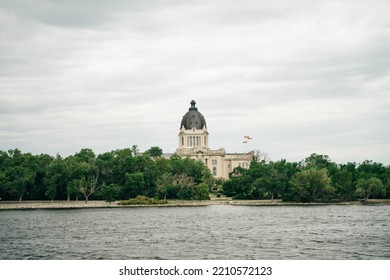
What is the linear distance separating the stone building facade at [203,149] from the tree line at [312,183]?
4406cm

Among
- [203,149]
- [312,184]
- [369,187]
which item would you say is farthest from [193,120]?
[369,187]

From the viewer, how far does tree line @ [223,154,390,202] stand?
74.1 meters

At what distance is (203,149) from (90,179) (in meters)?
60.1

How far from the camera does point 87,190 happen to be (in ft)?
254

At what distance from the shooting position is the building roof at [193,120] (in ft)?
457

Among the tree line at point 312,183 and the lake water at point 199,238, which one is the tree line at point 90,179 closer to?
the tree line at point 312,183

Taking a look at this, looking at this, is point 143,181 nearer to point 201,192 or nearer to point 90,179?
point 90,179

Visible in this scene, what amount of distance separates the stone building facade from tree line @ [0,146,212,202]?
50806 mm

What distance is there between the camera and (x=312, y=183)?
74.1 metres

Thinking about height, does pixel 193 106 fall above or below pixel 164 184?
above

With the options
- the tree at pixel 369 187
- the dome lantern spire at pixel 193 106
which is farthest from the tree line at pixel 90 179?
the dome lantern spire at pixel 193 106

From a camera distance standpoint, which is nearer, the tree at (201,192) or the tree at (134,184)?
the tree at (134,184)
